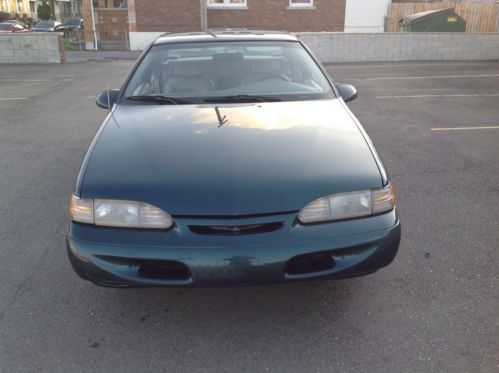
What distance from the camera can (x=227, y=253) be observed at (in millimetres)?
2209

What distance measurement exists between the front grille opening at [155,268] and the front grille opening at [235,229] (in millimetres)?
204

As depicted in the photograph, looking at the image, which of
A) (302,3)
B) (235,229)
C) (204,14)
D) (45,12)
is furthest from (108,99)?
(45,12)

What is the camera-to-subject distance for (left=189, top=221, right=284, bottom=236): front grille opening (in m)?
2.26

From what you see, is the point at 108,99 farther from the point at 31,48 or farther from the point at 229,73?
the point at 31,48

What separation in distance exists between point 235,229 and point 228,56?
2.14m

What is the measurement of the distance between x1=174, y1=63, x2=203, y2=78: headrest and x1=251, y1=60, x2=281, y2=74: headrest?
0.46 m

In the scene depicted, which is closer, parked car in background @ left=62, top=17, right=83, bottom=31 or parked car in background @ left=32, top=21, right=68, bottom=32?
parked car in background @ left=32, top=21, right=68, bottom=32

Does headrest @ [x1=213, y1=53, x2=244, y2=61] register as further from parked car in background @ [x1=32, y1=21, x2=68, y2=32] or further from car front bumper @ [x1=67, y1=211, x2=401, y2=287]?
parked car in background @ [x1=32, y1=21, x2=68, y2=32]

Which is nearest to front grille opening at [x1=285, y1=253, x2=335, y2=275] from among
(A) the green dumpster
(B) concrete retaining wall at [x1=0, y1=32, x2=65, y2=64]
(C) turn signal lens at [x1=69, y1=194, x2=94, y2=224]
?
(C) turn signal lens at [x1=69, y1=194, x2=94, y2=224]

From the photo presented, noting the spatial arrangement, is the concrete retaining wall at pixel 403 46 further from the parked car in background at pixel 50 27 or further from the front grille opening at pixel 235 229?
the parked car in background at pixel 50 27

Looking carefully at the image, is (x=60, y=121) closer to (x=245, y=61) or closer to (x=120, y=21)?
(x=245, y=61)

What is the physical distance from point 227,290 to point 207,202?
854 mm

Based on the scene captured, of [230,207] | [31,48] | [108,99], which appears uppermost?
→ [108,99]

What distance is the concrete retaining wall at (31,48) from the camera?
1612 centimetres
